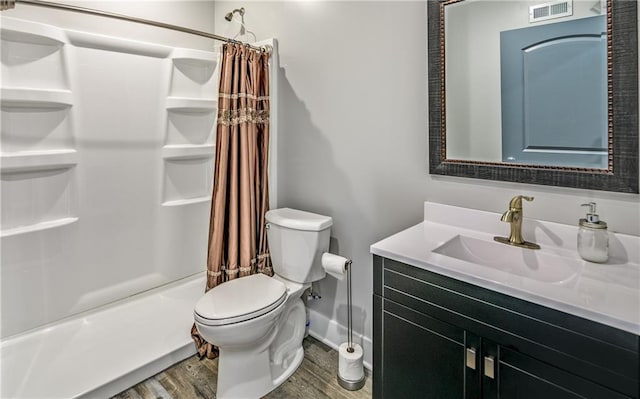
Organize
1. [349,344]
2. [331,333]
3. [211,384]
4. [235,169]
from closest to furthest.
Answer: [211,384]
[349,344]
[235,169]
[331,333]

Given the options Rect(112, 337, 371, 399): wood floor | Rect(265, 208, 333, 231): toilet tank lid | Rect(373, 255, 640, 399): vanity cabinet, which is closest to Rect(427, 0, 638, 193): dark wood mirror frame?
Rect(373, 255, 640, 399): vanity cabinet

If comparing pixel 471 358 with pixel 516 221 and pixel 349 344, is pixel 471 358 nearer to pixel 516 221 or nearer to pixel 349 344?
pixel 516 221

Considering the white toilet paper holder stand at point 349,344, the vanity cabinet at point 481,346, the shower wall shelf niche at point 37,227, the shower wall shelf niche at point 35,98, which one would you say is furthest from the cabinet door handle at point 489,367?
the shower wall shelf niche at point 35,98

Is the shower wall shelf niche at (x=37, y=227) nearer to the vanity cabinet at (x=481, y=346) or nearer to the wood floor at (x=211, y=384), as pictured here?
the wood floor at (x=211, y=384)

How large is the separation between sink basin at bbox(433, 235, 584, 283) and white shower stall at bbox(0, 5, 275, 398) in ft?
5.11

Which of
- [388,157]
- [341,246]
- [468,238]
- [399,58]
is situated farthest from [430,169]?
[341,246]

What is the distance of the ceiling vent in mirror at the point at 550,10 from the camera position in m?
1.27

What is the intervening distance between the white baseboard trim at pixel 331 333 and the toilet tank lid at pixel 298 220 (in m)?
0.66

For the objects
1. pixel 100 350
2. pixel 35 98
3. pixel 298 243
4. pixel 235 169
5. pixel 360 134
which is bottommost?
pixel 100 350

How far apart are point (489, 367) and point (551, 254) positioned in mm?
488

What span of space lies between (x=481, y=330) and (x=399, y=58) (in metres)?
1.26

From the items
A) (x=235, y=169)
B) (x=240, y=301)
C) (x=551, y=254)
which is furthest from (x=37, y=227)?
(x=551, y=254)

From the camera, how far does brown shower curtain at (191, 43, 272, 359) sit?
202cm

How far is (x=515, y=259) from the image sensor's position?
1.35 meters
